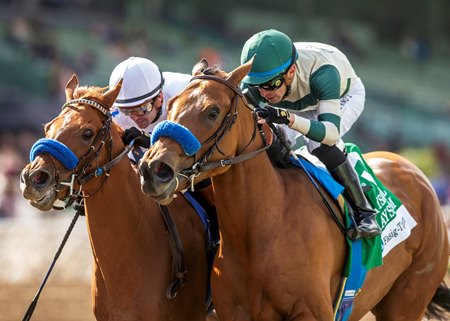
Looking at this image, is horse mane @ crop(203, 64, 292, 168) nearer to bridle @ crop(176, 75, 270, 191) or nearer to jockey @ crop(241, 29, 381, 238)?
jockey @ crop(241, 29, 381, 238)

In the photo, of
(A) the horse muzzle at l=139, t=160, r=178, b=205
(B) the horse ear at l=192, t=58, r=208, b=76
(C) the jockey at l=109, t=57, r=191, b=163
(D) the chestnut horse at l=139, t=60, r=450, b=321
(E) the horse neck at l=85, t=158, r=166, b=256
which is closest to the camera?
(A) the horse muzzle at l=139, t=160, r=178, b=205

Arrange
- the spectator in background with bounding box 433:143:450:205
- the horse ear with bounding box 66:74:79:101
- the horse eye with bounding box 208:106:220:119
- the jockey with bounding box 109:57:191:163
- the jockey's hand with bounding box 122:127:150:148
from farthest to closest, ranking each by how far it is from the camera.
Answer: the spectator in background with bounding box 433:143:450:205, the jockey with bounding box 109:57:191:163, the jockey's hand with bounding box 122:127:150:148, the horse ear with bounding box 66:74:79:101, the horse eye with bounding box 208:106:220:119

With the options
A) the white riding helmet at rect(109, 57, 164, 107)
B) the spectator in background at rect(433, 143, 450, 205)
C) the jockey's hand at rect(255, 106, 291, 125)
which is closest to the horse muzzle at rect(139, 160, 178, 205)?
the jockey's hand at rect(255, 106, 291, 125)

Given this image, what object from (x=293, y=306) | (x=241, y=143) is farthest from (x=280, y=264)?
(x=241, y=143)

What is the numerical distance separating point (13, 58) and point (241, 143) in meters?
14.9

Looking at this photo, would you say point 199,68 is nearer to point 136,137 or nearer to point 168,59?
point 136,137

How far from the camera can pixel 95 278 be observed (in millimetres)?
5648

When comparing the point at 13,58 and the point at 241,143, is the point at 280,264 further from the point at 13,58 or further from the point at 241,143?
the point at 13,58

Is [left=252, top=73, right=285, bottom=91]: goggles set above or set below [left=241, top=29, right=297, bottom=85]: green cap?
below

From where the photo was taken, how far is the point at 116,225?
5.51 metres

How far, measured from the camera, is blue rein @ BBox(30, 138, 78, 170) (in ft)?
16.6

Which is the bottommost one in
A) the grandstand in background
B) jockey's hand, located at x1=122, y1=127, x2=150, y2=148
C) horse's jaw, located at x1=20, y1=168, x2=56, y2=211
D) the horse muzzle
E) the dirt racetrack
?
the grandstand in background

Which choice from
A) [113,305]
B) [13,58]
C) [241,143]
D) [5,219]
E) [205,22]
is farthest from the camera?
[205,22]

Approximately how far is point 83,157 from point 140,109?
0.78 metres
